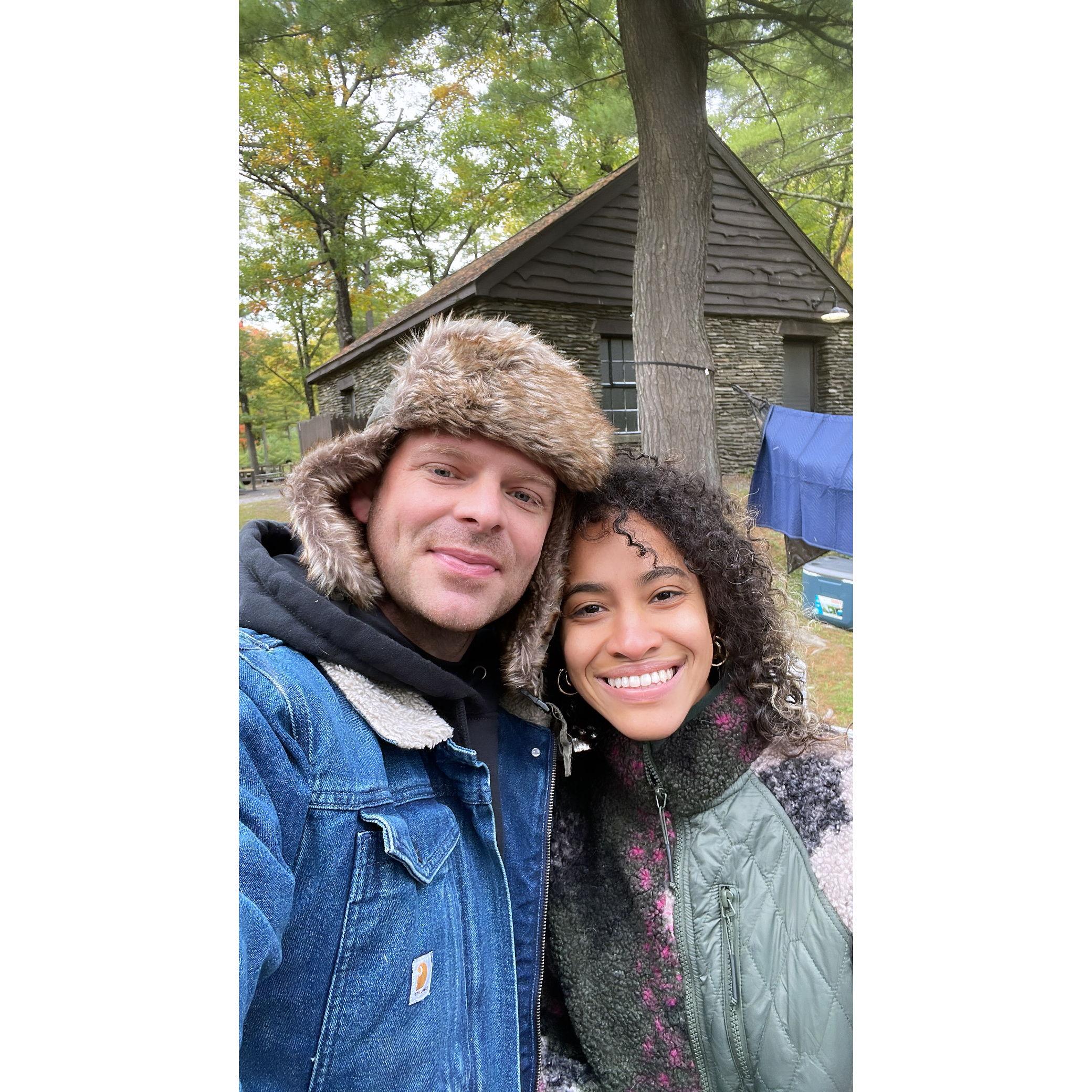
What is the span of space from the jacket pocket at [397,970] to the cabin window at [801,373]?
0.94 meters

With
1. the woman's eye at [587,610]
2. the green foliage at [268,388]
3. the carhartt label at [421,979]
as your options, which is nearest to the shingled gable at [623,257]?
the green foliage at [268,388]

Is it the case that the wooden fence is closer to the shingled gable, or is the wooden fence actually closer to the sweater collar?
the shingled gable

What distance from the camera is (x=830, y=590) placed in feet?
3.59

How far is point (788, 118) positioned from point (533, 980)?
1.52m

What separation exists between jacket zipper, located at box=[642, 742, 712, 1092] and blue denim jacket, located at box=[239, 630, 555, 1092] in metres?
0.31

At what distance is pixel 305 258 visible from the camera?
0.94 metres

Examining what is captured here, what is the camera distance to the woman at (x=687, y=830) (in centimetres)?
Result: 103

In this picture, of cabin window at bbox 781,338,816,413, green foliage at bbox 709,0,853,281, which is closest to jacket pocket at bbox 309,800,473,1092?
cabin window at bbox 781,338,816,413

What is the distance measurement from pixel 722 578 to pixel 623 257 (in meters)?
0.61

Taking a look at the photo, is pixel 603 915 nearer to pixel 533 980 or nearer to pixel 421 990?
pixel 533 980

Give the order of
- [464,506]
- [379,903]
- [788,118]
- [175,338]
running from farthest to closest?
[788,118] < [464,506] < [379,903] < [175,338]
